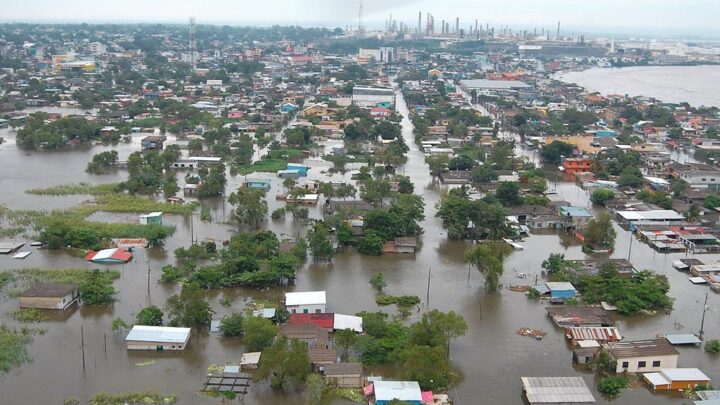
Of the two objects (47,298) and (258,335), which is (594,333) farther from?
(47,298)

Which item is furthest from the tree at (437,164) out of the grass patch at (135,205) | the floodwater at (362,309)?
the grass patch at (135,205)

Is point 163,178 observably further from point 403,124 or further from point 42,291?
point 403,124

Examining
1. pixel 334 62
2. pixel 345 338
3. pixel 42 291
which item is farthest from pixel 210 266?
pixel 334 62

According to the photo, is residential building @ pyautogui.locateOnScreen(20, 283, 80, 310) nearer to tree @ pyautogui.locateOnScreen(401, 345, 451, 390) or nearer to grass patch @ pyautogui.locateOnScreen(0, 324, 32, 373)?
grass patch @ pyautogui.locateOnScreen(0, 324, 32, 373)

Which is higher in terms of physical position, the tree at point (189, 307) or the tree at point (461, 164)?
the tree at point (461, 164)

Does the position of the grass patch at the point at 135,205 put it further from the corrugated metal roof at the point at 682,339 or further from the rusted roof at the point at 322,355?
the corrugated metal roof at the point at 682,339
